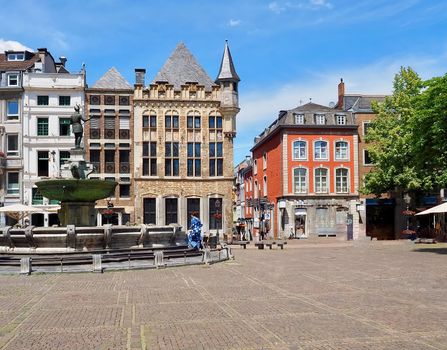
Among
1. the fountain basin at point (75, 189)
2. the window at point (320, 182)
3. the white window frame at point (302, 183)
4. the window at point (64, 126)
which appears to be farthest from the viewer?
the window at point (320, 182)

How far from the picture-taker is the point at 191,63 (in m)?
54.8

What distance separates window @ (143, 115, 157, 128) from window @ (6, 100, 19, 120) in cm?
1086

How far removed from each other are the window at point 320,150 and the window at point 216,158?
899 cm

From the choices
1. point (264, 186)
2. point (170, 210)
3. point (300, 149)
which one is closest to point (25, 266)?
point (170, 210)

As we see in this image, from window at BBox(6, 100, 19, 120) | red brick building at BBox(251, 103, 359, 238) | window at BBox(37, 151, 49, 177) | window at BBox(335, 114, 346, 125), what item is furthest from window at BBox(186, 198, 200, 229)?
window at BBox(6, 100, 19, 120)

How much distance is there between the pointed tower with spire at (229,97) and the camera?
50.8m

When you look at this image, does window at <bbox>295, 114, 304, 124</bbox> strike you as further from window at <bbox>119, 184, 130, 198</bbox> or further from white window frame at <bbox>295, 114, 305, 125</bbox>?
window at <bbox>119, 184, 130, 198</bbox>

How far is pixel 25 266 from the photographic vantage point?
18000 millimetres

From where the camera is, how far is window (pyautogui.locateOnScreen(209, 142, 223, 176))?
2023 inches

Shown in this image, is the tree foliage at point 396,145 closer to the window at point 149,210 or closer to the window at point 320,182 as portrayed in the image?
the window at point 320,182

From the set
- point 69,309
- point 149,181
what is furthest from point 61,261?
point 149,181

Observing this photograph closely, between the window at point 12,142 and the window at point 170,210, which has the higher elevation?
the window at point 12,142

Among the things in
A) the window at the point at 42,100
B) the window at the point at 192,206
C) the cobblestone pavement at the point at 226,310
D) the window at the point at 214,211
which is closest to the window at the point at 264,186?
the window at the point at 214,211

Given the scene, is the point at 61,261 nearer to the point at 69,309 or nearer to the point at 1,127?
the point at 69,309
